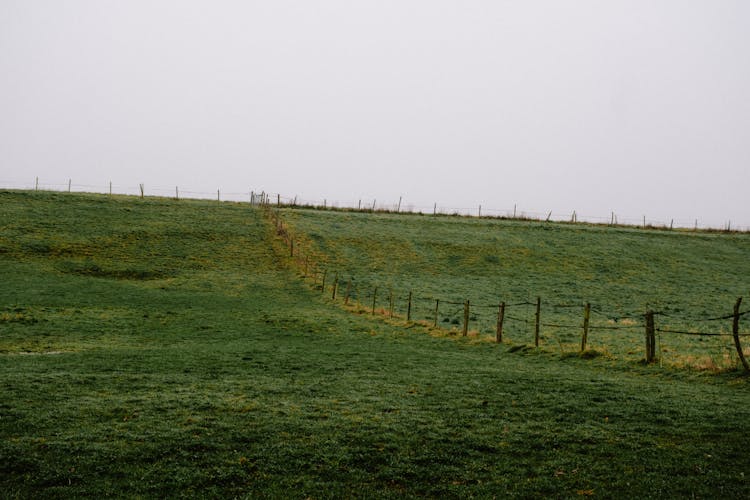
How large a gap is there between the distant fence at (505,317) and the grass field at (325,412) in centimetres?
190

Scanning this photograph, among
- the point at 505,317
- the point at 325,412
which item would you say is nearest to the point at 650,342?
the point at 325,412

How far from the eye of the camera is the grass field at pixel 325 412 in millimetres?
7570

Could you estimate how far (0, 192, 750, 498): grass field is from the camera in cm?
757

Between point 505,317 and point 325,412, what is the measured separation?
62.0 feet

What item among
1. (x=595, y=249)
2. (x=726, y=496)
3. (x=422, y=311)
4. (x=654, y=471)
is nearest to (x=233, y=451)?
(x=654, y=471)

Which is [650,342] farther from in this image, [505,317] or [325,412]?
[505,317]

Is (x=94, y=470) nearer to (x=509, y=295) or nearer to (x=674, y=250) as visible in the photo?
(x=509, y=295)

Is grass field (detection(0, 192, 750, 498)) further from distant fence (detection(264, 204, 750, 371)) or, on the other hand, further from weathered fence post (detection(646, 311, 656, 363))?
distant fence (detection(264, 204, 750, 371))

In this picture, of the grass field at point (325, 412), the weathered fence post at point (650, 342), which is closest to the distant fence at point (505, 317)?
the weathered fence post at point (650, 342)

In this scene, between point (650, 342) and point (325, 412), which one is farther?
point (650, 342)

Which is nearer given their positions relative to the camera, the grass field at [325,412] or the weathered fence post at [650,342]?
the grass field at [325,412]

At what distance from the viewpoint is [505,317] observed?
91.5 ft

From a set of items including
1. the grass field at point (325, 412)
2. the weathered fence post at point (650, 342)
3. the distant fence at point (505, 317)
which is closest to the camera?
the grass field at point (325, 412)

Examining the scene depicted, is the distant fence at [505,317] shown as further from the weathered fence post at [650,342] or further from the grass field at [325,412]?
the grass field at [325,412]
